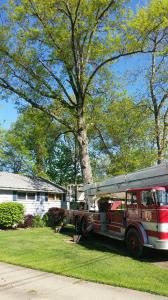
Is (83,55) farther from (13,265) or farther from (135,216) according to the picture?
(13,265)

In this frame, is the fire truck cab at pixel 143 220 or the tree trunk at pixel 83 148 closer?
the fire truck cab at pixel 143 220

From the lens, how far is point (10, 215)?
2478 centimetres

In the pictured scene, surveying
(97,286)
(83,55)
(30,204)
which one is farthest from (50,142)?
(97,286)

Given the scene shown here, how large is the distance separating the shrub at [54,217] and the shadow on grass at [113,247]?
859 centimetres

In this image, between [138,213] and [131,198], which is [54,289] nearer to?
[138,213]

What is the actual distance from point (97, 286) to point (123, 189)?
8.26m

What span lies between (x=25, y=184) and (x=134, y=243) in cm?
1726

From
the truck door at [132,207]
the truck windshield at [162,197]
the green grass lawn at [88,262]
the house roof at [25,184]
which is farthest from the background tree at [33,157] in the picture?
the truck windshield at [162,197]

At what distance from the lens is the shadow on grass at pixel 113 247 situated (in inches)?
537

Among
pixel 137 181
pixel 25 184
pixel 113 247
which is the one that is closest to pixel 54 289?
pixel 113 247

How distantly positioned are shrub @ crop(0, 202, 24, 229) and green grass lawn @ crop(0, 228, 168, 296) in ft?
20.1

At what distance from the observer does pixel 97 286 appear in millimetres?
9406

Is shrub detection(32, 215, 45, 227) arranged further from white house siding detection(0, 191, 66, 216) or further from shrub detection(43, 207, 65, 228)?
white house siding detection(0, 191, 66, 216)

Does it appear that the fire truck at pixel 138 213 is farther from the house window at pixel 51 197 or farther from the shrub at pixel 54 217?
the house window at pixel 51 197
